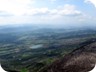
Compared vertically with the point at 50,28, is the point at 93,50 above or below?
below

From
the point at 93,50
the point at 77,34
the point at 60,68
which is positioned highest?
the point at 77,34

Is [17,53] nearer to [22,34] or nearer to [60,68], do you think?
[22,34]

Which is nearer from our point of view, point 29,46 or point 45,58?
point 45,58

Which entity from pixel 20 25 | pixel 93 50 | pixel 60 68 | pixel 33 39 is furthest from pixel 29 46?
pixel 93 50

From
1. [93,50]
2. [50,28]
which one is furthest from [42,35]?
[93,50]

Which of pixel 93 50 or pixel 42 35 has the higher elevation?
pixel 42 35

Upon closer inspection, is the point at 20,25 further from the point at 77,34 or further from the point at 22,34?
the point at 77,34
